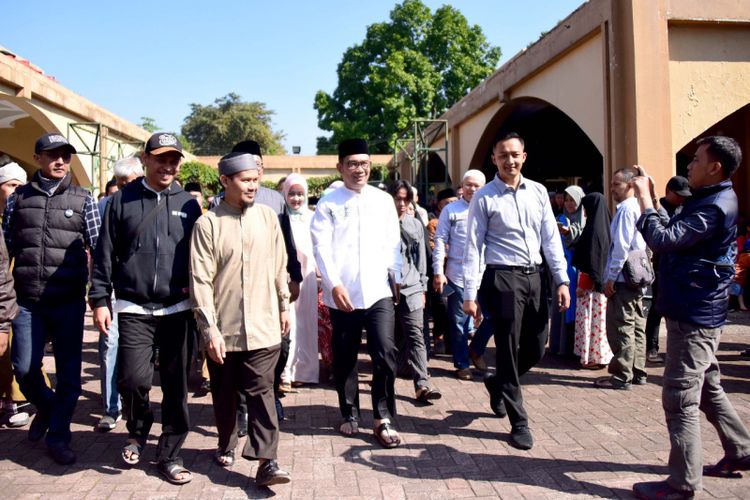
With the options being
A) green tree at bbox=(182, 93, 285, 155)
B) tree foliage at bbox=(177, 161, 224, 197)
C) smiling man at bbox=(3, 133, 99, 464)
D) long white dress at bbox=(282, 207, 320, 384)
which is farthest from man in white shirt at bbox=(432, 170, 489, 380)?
green tree at bbox=(182, 93, 285, 155)

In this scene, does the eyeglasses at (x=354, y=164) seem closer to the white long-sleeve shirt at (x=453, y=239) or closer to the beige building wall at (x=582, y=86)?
the white long-sleeve shirt at (x=453, y=239)

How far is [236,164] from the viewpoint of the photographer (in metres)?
3.78

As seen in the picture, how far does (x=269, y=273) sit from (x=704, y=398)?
262 centimetres

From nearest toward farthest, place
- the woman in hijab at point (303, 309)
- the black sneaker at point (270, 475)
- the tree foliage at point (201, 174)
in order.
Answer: the black sneaker at point (270, 475) < the woman in hijab at point (303, 309) < the tree foliage at point (201, 174)

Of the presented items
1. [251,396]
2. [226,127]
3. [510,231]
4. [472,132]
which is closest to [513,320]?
[510,231]

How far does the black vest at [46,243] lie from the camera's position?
4.22m

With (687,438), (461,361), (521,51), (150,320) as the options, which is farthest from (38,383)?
(521,51)

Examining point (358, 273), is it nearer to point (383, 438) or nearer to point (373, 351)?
point (373, 351)

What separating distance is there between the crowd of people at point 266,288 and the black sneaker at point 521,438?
2 centimetres

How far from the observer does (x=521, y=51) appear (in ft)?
36.5

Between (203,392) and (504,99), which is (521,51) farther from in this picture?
(203,392)

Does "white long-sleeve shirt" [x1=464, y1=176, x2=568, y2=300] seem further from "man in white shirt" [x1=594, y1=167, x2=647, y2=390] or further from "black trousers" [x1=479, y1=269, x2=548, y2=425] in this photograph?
"man in white shirt" [x1=594, y1=167, x2=647, y2=390]

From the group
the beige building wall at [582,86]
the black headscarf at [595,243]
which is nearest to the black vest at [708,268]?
the black headscarf at [595,243]

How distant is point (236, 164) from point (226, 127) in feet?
200
